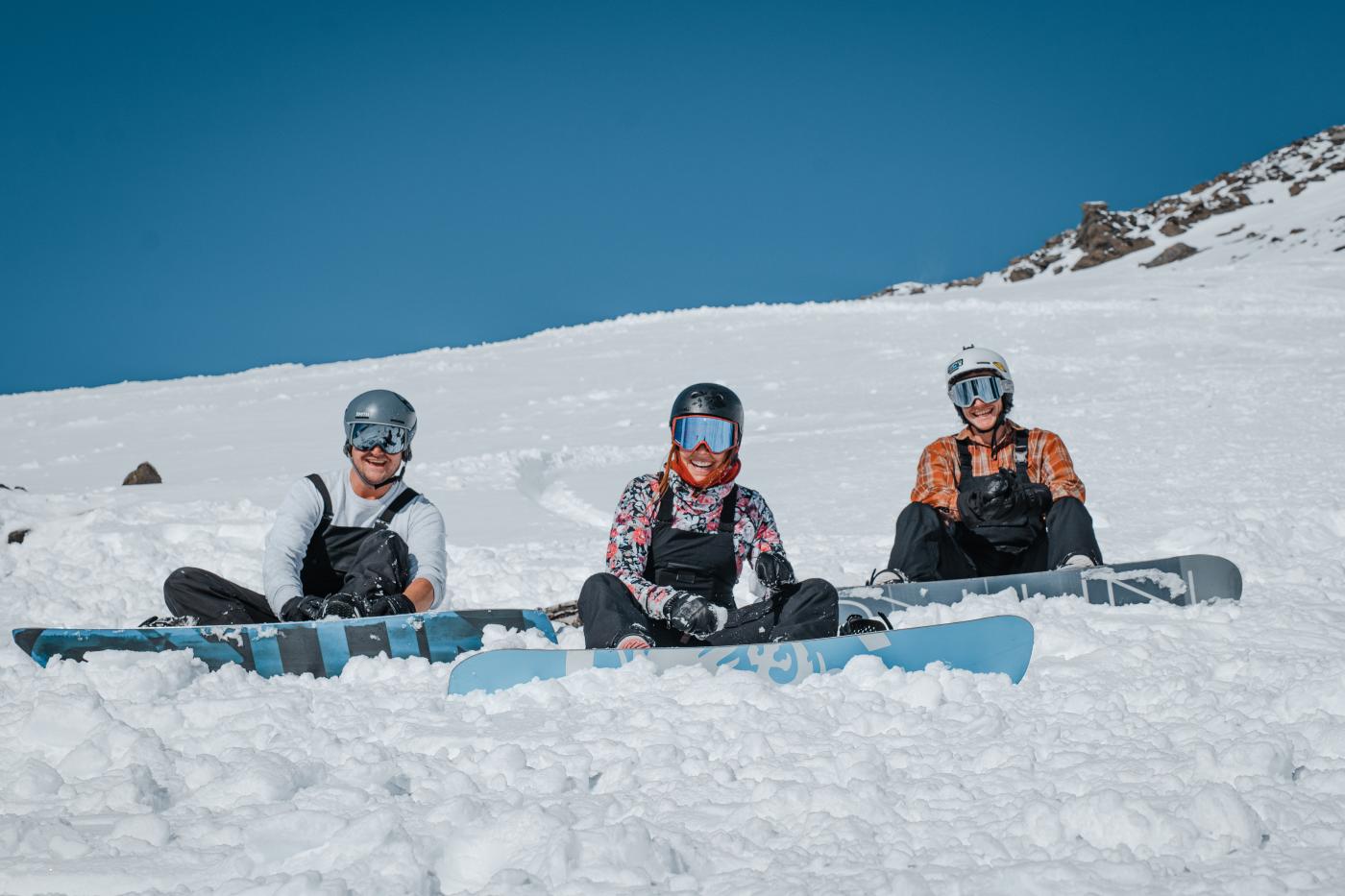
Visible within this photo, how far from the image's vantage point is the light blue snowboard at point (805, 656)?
13.4 feet

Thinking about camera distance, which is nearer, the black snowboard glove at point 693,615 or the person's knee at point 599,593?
the black snowboard glove at point 693,615

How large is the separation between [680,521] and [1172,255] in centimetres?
4326

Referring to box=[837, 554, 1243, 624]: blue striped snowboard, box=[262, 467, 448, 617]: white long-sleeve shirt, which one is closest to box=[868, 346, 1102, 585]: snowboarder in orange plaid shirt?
box=[837, 554, 1243, 624]: blue striped snowboard

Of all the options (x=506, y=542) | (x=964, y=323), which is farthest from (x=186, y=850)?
(x=964, y=323)

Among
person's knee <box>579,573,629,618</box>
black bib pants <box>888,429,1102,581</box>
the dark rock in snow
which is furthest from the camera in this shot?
the dark rock in snow

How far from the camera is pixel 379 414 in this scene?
5.83 m

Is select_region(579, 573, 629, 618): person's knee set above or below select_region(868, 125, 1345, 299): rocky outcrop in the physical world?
below

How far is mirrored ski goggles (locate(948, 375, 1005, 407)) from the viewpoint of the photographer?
A: 262 inches

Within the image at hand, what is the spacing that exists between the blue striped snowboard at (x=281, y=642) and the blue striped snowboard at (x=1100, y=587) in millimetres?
2327

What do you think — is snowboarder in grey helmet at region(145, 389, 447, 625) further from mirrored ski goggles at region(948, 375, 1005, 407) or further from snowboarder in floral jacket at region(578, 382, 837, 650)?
mirrored ski goggles at region(948, 375, 1005, 407)

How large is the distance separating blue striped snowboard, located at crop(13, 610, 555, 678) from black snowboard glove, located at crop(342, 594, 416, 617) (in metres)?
0.31

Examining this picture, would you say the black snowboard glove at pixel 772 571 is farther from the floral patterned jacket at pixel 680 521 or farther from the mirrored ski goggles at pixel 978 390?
the mirrored ski goggles at pixel 978 390

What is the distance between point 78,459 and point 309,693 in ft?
50.7

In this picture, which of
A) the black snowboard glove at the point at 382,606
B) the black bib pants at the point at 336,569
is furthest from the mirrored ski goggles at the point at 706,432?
the black bib pants at the point at 336,569
